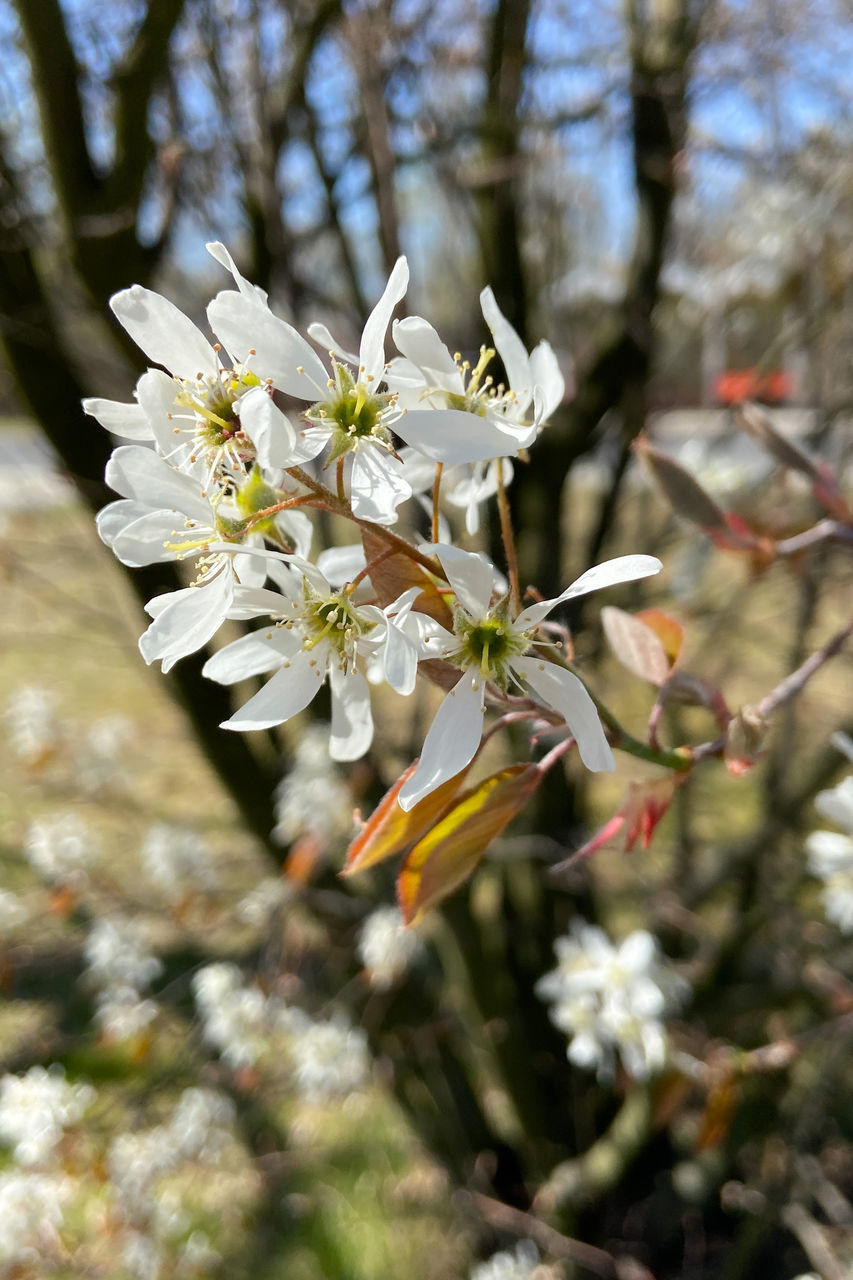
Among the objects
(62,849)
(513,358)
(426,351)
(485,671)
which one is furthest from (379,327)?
(62,849)

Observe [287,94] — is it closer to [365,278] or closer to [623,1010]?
[365,278]

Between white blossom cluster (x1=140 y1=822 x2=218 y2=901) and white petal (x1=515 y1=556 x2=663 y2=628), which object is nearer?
white petal (x1=515 y1=556 x2=663 y2=628)

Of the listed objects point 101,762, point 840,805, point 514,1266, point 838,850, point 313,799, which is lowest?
point 514,1266

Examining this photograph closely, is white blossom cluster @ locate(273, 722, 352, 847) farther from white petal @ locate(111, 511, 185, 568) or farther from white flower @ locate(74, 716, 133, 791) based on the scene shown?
white petal @ locate(111, 511, 185, 568)

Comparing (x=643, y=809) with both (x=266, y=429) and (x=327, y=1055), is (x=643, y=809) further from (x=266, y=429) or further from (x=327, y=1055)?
(x=327, y=1055)

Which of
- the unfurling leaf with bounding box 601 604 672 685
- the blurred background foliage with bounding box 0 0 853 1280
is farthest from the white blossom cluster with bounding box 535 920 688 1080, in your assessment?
the unfurling leaf with bounding box 601 604 672 685
